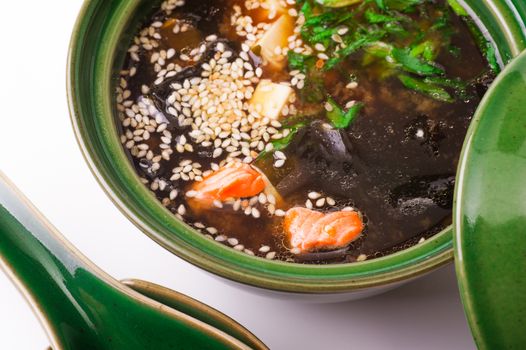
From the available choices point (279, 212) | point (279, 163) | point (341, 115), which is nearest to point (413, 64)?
point (341, 115)

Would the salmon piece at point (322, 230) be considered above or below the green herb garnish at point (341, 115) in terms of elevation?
below

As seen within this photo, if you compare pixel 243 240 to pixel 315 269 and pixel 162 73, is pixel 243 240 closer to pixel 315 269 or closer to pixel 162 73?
pixel 315 269

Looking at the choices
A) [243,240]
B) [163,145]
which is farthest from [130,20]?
[243,240]

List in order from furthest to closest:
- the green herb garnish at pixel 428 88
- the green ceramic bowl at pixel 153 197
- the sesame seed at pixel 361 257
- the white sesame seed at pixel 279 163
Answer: the green herb garnish at pixel 428 88
the white sesame seed at pixel 279 163
the sesame seed at pixel 361 257
the green ceramic bowl at pixel 153 197

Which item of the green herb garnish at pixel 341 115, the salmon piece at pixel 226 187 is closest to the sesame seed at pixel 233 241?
the salmon piece at pixel 226 187

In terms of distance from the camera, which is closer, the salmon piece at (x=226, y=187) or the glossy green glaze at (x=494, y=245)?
the glossy green glaze at (x=494, y=245)

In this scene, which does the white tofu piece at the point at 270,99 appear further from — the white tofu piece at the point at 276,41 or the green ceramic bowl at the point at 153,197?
the green ceramic bowl at the point at 153,197
